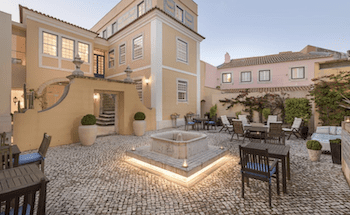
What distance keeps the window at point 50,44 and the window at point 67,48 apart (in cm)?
46

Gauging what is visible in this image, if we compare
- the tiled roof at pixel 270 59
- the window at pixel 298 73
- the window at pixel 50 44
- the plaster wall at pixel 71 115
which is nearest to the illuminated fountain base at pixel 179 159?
the plaster wall at pixel 71 115

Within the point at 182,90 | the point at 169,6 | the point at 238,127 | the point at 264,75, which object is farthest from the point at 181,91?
the point at 264,75

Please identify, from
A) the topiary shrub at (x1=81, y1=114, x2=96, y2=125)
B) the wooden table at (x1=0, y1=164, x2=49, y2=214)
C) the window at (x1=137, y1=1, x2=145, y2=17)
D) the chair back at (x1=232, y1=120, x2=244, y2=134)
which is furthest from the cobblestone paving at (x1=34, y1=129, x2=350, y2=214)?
the window at (x1=137, y1=1, x2=145, y2=17)

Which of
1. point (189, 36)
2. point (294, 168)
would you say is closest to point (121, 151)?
point (294, 168)

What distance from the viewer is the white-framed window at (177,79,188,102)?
12.8 metres

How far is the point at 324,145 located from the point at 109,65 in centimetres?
1590

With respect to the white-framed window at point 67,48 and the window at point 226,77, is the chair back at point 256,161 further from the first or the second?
the window at point 226,77

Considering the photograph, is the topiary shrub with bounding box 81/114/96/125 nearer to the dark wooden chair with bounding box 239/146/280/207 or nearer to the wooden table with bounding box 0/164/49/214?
the wooden table with bounding box 0/164/49/214

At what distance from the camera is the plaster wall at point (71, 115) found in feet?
19.6

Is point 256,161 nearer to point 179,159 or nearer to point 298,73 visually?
point 179,159

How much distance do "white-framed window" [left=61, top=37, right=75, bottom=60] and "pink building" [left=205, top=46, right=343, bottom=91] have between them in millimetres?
13413

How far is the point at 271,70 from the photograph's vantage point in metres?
17.2

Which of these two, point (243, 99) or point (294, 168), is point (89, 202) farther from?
point (243, 99)

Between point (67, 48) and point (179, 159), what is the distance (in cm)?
1215
